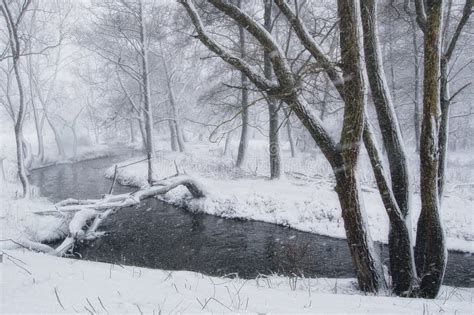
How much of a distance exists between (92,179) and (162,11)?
10030mm

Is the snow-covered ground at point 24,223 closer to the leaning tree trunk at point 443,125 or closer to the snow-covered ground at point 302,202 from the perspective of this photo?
the snow-covered ground at point 302,202

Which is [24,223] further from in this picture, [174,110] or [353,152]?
[174,110]

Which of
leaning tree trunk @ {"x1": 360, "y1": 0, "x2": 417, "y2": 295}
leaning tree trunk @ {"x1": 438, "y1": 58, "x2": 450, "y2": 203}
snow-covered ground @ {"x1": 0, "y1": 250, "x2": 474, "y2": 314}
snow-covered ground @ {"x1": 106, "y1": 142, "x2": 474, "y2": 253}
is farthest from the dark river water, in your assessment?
leaning tree trunk @ {"x1": 438, "y1": 58, "x2": 450, "y2": 203}

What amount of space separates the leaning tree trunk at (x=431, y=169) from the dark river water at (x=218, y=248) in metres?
2.07

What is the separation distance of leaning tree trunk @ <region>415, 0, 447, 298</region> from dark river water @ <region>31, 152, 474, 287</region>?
2071 mm

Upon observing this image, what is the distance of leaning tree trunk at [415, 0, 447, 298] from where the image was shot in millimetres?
4387

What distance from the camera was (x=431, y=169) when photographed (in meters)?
4.50

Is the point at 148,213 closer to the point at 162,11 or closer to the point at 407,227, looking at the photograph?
the point at 407,227

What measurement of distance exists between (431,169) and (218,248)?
5432 millimetres

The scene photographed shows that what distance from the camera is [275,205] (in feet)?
34.4

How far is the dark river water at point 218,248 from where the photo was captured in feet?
22.2

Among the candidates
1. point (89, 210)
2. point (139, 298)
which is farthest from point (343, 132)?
point (89, 210)

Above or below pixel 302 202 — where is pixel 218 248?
below

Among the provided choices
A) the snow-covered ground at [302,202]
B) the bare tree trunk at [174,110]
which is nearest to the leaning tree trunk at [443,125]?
the snow-covered ground at [302,202]
